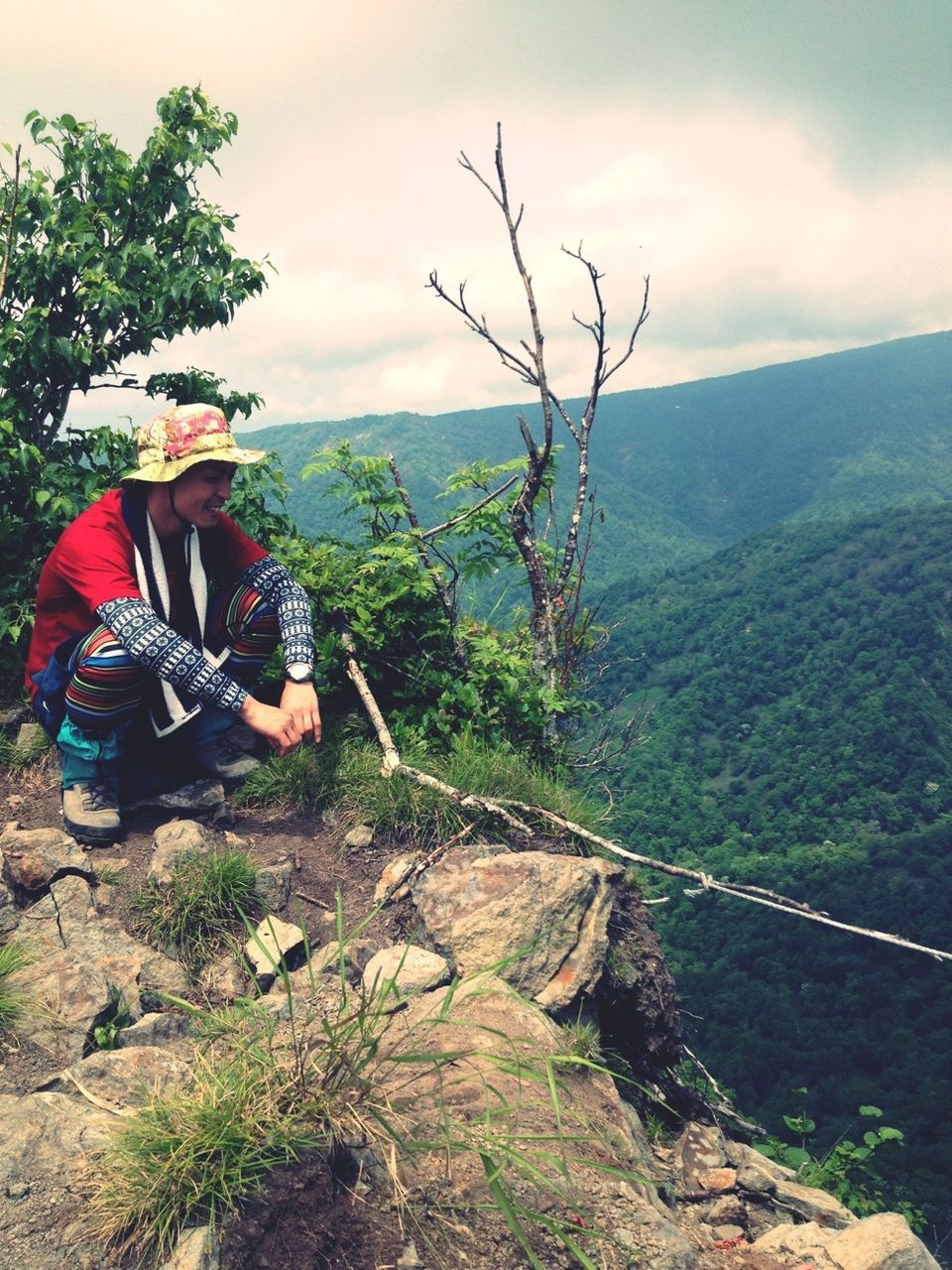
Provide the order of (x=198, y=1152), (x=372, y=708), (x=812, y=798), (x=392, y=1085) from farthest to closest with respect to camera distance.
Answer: (x=812, y=798) < (x=372, y=708) < (x=392, y=1085) < (x=198, y=1152)

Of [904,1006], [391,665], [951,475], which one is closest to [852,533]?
[904,1006]

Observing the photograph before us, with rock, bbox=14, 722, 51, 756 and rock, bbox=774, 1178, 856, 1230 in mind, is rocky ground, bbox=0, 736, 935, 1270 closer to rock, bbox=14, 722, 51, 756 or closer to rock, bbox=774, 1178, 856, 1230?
rock, bbox=774, 1178, 856, 1230

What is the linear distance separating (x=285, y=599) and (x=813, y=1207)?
3.40 meters

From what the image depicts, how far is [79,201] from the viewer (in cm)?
575

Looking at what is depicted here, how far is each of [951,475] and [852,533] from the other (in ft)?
330

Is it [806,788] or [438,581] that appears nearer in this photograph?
[438,581]

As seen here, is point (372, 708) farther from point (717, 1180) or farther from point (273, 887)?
point (717, 1180)

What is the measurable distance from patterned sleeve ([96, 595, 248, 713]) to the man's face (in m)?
0.45

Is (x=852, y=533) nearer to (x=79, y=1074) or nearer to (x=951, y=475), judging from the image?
(x=951, y=475)

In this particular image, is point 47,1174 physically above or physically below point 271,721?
below

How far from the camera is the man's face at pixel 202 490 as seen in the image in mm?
3953

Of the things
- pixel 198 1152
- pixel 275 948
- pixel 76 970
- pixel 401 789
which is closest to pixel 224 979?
pixel 275 948

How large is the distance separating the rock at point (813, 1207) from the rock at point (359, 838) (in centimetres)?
227

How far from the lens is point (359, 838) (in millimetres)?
4578
